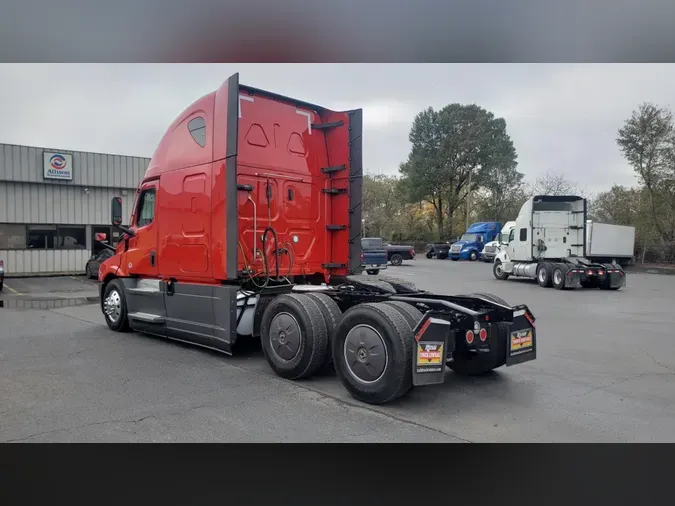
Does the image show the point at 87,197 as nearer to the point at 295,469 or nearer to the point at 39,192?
the point at 39,192

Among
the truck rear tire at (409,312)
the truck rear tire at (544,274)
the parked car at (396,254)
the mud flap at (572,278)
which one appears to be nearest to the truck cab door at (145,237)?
the truck rear tire at (409,312)

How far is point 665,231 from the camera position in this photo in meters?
33.5

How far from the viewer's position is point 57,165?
2311 centimetres

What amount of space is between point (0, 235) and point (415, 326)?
74.4 feet

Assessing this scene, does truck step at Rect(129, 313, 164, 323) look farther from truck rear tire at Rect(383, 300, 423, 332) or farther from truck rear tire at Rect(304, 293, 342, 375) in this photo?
truck rear tire at Rect(383, 300, 423, 332)

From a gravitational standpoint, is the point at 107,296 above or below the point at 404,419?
above

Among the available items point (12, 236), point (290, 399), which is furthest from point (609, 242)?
point (12, 236)

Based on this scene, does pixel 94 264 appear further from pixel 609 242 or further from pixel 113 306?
pixel 609 242

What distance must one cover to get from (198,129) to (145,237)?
2.22m

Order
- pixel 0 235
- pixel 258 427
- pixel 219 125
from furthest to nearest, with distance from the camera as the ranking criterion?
pixel 0 235, pixel 219 125, pixel 258 427

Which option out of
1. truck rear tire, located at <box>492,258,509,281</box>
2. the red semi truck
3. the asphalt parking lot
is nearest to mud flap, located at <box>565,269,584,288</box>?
truck rear tire, located at <box>492,258,509,281</box>

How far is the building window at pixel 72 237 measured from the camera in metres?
23.9
